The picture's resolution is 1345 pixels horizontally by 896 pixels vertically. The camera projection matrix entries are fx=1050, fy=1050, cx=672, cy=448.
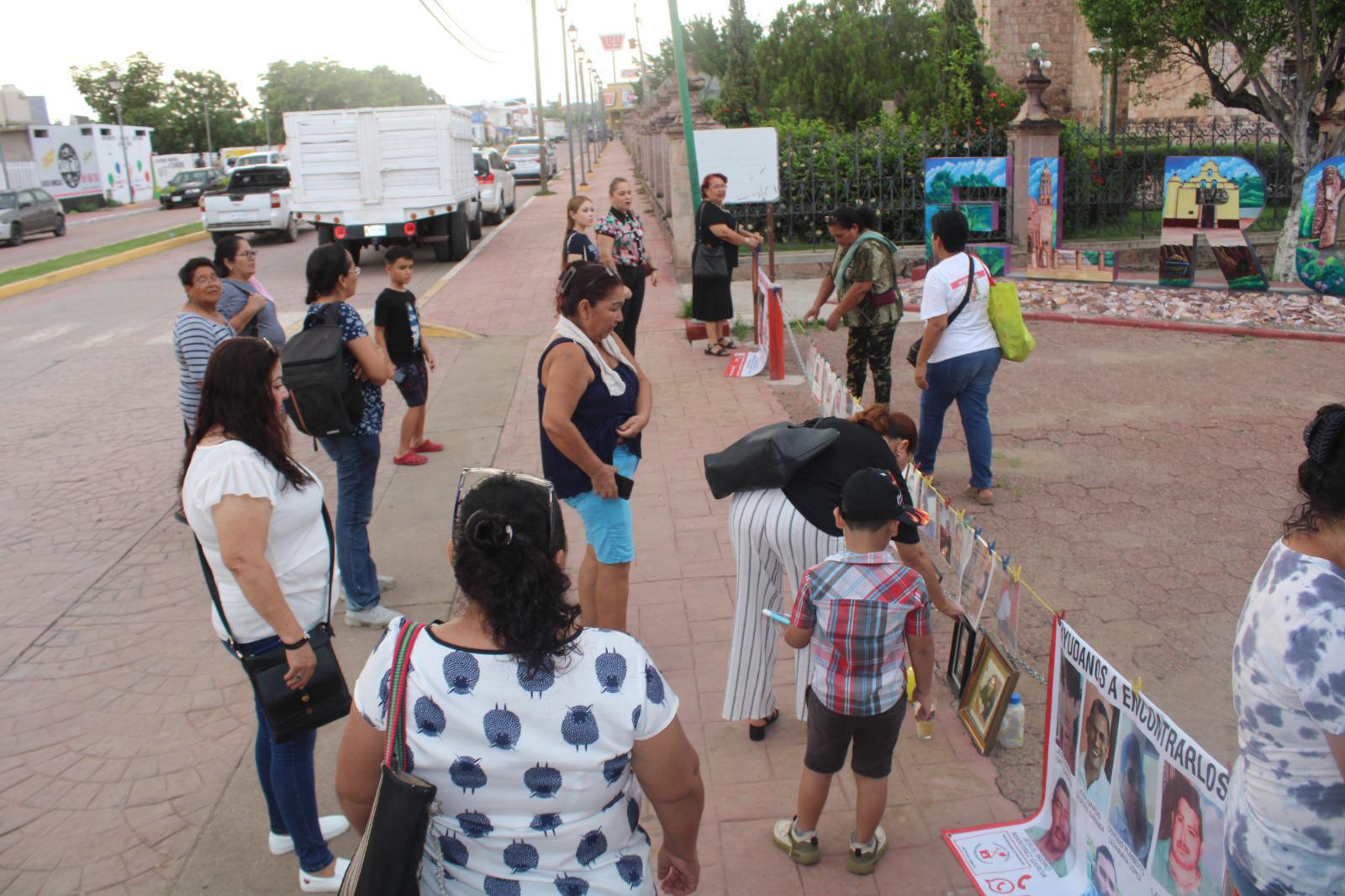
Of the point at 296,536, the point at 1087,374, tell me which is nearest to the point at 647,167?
the point at 1087,374

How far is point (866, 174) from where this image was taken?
16000mm

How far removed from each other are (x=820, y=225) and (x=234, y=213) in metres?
12.6

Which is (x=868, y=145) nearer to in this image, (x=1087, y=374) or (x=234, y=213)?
(x=1087, y=374)

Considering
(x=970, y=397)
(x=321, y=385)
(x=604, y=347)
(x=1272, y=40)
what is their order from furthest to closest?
(x=1272, y=40), (x=970, y=397), (x=321, y=385), (x=604, y=347)

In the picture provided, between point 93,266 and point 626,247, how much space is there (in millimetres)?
15676

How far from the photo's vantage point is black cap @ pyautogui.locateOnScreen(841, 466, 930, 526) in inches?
110

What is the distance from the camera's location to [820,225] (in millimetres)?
16344

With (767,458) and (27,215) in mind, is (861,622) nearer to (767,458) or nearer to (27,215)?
(767,458)

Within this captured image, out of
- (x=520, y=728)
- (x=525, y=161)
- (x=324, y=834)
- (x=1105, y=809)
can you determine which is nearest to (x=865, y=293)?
(x=1105, y=809)

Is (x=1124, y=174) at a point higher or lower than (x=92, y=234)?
higher

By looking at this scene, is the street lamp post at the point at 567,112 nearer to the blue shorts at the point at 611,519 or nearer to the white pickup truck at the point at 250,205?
the white pickup truck at the point at 250,205

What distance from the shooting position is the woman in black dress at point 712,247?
9352mm

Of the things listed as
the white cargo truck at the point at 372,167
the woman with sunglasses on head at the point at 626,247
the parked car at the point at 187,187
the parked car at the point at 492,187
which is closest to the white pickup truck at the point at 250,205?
the parked car at the point at 492,187

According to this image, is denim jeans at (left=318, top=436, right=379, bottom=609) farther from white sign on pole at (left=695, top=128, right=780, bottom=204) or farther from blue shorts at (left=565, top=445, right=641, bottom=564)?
white sign on pole at (left=695, top=128, right=780, bottom=204)
